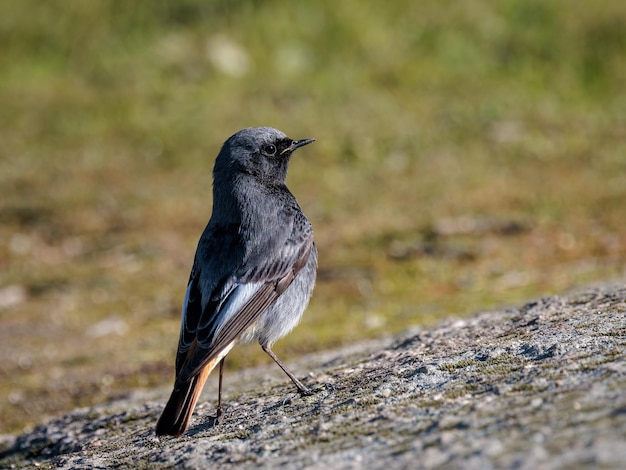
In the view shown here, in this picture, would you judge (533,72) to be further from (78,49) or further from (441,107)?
(78,49)

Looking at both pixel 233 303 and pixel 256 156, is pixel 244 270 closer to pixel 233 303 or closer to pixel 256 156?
pixel 233 303

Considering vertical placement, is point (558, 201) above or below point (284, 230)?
Result: above

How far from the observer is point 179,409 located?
18.1 feet

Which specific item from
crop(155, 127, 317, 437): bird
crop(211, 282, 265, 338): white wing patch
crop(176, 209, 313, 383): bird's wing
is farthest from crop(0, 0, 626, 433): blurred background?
crop(211, 282, 265, 338): white wing patch

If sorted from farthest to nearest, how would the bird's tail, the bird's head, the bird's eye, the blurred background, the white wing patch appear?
the blurred background → the bird's eye → the bird's head → the white wing patch → the bird's tail

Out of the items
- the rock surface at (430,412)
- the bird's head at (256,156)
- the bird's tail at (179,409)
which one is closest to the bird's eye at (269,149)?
the bird's head at (256,156)

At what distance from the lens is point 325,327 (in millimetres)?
10320

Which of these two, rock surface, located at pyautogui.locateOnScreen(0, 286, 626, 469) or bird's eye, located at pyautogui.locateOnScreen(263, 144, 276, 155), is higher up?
bird's eye, located at pyautogui.locateOnScreen(263, 144, 276, 155)

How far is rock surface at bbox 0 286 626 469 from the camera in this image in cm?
385

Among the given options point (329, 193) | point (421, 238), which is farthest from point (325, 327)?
point (329, 193)

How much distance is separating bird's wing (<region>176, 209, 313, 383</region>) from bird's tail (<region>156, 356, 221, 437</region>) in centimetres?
7

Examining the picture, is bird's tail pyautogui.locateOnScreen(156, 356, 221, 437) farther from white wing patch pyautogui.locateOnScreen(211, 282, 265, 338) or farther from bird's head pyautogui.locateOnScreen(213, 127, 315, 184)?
bird's head pyautogui.locateOnScreen(213, 127, 315, 184)

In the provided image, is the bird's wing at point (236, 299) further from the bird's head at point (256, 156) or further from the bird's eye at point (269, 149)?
Answer: the bird's eye at point (269, 149)

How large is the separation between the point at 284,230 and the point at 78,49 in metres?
12.9
